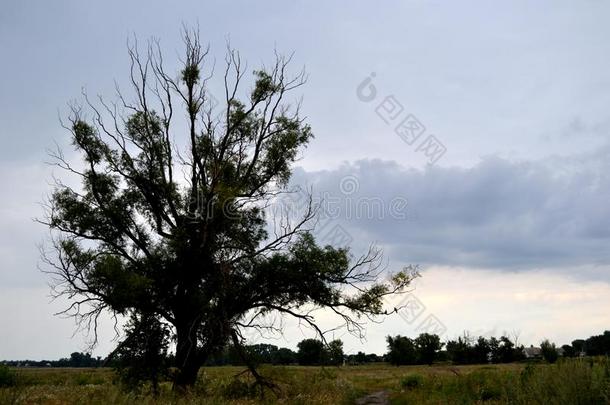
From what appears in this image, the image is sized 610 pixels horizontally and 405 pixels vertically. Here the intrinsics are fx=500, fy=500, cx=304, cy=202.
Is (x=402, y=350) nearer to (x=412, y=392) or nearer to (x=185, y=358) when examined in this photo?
(x=412, y=392)

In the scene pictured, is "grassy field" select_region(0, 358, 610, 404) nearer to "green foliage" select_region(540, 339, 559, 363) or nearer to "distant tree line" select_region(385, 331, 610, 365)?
"green foliage" select_region(540, 339, 559, 363)

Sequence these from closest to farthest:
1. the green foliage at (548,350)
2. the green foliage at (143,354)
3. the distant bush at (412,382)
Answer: the green foliage at (548,350) < the green foliage at (143,354) < the distant bush at (412,382)

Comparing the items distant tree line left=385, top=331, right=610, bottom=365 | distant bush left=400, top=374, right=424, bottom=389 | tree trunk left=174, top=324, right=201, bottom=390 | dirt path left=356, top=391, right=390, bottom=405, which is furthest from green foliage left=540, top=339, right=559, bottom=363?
distant tree line left=385, top=331, right=610, bottom=365

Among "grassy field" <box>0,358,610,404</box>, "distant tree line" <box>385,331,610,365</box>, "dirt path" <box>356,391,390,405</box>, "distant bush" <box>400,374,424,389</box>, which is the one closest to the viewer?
"grassy field" <box>0,358,610,404</box>

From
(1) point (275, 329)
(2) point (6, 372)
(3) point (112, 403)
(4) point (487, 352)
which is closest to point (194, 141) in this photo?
(1) point (275, 329)

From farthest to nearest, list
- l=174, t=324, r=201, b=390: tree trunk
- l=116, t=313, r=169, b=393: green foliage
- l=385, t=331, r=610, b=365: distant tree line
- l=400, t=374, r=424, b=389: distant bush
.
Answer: l=385, t=331, r=610, b=365: distant tree line, l=400, t=374, r=424, b=389: distant bush, l=174, t=324, r=201, b=390: tree trunk, l=116, t=313, r=169, b=393: green foliage

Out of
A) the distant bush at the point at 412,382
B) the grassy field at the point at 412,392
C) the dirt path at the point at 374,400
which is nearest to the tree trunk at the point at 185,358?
the grassy field at the point at 412,392

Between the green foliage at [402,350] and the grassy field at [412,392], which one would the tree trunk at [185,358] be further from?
the green foliage at [402,350]

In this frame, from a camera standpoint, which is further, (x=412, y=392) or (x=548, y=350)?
(x=412, y=392)

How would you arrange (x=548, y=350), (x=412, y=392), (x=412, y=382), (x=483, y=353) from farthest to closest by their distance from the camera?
(x=483, y=353) < (x=412, y=382) < (x=412, y=392) < (x=548, y=350)

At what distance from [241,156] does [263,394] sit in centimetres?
1107

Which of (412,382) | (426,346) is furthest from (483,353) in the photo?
(412,382)

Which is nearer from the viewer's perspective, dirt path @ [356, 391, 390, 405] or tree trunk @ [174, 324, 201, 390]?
tree trunk @ [174, 324, 201, 390]

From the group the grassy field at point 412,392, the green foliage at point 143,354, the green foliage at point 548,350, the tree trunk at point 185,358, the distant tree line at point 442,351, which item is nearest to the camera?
the grassy field at point 412,392
